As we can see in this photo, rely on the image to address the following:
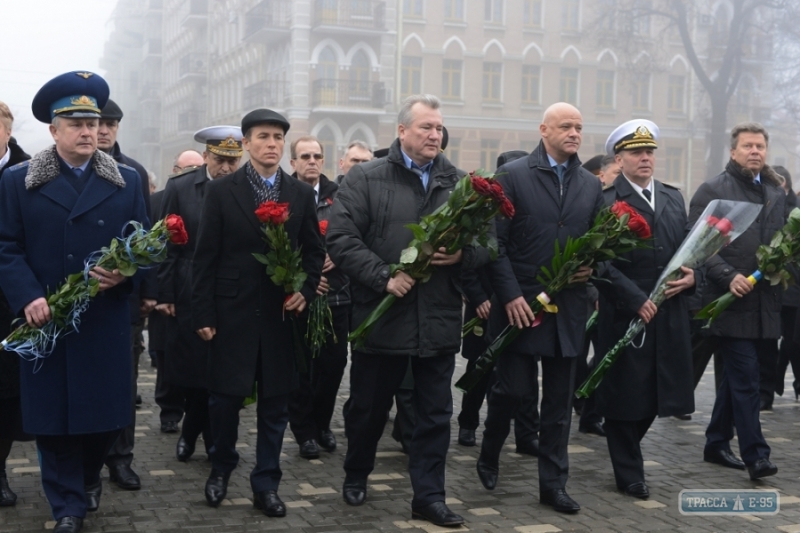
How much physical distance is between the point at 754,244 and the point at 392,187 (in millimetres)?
2662

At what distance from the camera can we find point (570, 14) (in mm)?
43531

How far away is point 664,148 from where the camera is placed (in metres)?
44.2

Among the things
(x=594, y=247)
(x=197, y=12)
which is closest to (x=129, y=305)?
(x=594, y=247)

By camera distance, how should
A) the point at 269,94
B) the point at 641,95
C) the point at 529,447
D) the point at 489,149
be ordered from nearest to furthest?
the point at 529,447
the point at 269,94
the point at 489,149
the point at 641,95

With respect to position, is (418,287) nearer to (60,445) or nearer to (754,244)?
(60,445)

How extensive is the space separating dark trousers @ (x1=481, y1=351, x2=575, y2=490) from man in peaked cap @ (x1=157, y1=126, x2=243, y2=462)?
194cm

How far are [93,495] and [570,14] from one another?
40.0m

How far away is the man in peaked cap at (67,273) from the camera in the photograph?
557 cm

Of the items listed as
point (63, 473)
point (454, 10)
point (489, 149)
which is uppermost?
point (454, 10)

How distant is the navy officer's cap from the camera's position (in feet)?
18.5

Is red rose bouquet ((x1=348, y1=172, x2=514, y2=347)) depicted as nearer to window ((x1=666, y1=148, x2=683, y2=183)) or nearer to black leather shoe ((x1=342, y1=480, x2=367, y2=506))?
black leather shoe ((x1=342, y1=480, x2=367, y2=506))

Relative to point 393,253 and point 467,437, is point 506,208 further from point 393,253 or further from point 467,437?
point 467,437

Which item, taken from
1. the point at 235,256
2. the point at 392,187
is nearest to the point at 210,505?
the point at 235,256

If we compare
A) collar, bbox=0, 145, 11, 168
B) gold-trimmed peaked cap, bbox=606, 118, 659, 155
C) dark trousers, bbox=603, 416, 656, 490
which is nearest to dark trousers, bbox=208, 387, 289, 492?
collar, bbox=0, 145, 11, 168
